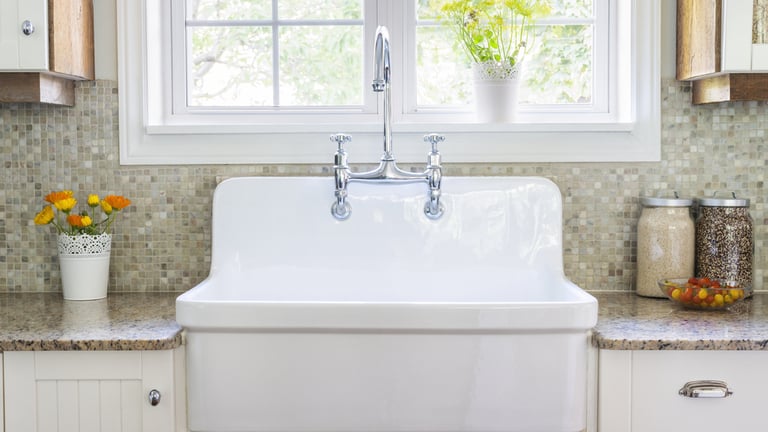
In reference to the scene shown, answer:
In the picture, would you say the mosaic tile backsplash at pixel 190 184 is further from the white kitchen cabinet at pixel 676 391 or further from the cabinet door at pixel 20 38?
the white kitchen cabinet at pixel 676 391

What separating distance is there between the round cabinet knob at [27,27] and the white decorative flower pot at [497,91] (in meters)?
1.09

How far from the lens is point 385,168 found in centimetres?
200

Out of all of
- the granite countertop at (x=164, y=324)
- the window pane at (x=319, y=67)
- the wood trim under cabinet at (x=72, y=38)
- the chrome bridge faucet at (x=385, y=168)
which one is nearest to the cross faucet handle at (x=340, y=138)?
the chrome bridge faucet at (x=385, y=168)

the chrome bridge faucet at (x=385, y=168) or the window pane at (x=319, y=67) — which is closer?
the chrome bridge faucet at (x=385, y=168)

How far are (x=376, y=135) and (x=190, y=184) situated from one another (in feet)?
1.66

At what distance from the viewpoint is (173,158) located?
212cm

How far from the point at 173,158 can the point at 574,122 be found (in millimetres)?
1070

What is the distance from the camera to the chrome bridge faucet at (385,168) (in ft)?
6.30

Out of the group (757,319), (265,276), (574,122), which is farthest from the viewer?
(574,122)

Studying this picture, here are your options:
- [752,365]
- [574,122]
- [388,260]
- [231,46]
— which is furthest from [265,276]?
[752,365]

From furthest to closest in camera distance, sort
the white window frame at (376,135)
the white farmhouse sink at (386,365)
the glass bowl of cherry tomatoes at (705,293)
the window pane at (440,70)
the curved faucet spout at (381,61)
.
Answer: the window pane at (440,70) < the white window frame at (376,135) < the curved faucet spout at (381,61) < the glass bowl of cherry tomatoes at (705,293) < the white farmhouse sink at (386,365)

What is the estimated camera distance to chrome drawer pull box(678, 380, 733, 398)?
5.19ft

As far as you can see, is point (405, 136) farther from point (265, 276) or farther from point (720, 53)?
point (720, 53)

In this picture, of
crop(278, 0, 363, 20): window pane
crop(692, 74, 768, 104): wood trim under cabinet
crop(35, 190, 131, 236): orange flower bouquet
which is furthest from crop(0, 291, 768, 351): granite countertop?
crop(278, 0, 363, 20): window pane
